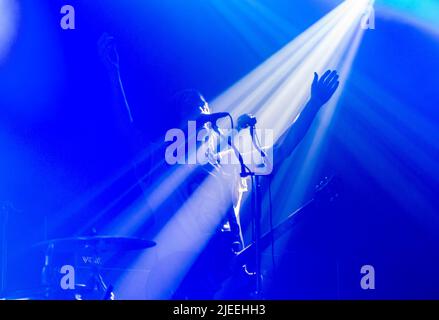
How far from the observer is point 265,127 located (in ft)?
7.45

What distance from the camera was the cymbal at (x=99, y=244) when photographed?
193cm

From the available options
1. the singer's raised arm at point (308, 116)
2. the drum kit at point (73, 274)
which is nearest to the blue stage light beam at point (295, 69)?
the singer's raised arm at point (308, 116)

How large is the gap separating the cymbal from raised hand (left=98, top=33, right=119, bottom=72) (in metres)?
0.63

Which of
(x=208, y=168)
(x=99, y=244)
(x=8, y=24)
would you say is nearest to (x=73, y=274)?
(x=99, y=244)

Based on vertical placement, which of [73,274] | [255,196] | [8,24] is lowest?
[73,274]

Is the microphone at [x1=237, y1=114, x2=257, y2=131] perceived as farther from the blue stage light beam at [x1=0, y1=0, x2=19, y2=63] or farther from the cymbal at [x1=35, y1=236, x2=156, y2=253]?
the blue stage light beam at [x1=0, y1=0, x2=19, y2=63]

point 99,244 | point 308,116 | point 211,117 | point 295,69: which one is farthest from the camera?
Answer: point 295,69

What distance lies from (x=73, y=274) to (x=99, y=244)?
0.18 meters

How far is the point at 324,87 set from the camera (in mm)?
2244

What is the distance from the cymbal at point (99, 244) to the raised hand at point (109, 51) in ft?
2.05

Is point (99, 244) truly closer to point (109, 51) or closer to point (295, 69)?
point (109, 51)

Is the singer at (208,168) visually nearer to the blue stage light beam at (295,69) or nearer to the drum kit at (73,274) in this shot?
the blue stage light beam at (295,69)

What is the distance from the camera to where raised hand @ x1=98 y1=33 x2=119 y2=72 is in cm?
219

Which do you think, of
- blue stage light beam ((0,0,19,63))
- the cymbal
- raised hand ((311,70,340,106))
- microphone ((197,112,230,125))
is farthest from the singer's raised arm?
blue stage light beam ((0,0,19,63))
